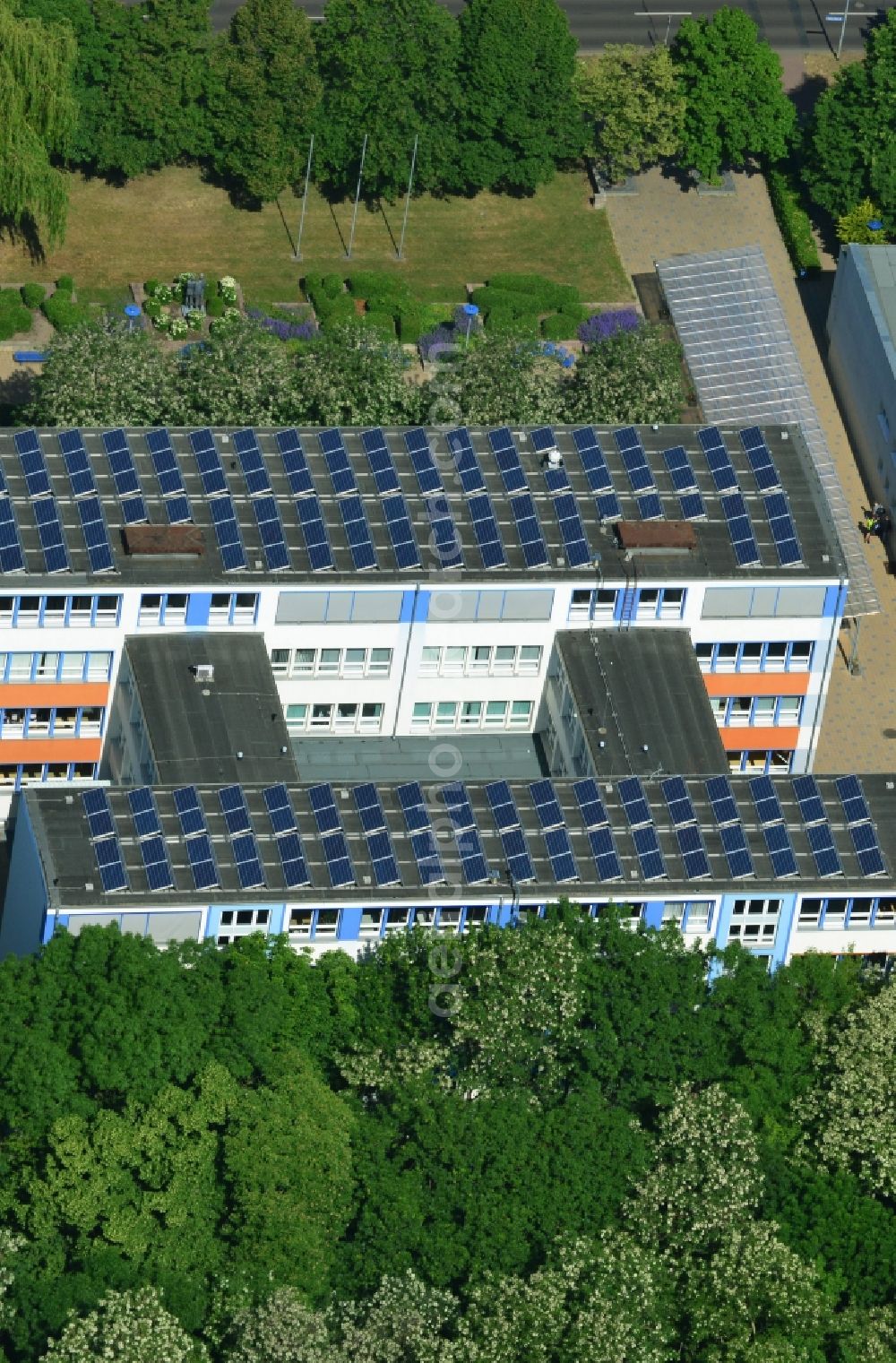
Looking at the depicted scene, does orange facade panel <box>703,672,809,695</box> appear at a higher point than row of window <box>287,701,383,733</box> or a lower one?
higher

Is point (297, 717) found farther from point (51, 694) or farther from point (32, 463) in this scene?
point (32, 463)

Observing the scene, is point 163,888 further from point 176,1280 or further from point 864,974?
point 864,974

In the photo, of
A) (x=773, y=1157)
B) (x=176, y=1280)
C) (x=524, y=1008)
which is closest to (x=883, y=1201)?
(x=773, y=1157)

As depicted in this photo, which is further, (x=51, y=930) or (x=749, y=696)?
(x=749, y=696)

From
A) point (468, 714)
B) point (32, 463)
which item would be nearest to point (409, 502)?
point (468, 714)

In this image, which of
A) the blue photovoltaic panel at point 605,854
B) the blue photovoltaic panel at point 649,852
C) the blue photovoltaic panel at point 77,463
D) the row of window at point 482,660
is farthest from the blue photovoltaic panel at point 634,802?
the blue photovoltaic panel at point 77,463

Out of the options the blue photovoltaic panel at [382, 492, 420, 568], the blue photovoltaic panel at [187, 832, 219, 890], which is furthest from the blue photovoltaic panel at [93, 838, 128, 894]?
the blue photovoltaic panel at [382, 492, 420, 568]

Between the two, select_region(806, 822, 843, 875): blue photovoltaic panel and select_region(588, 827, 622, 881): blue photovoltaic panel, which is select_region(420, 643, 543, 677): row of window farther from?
select_region(806, 822, 843, 875): blue photovoltaic panel
